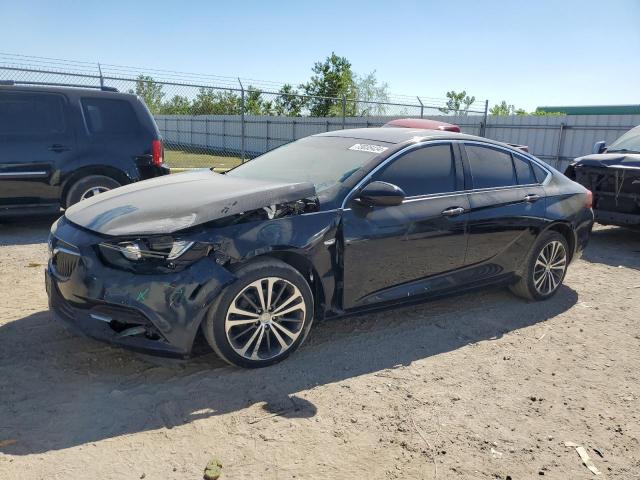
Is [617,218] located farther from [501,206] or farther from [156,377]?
[156,377]

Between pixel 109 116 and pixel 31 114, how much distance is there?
0.93 metres

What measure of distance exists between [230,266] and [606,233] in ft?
25.4

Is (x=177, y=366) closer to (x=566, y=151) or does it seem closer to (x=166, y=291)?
(x=166, y=291)

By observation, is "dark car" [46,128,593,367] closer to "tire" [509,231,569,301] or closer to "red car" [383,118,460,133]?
"tire" [509,231,569,301]

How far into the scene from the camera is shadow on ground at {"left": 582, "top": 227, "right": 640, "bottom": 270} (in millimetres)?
6957

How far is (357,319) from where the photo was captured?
4434 millimetres

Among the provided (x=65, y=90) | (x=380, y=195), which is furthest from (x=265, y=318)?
(x=65, y=90)

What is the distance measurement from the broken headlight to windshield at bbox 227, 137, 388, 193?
1.11m

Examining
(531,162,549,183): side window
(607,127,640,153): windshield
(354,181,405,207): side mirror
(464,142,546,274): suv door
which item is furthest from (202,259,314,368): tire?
(607,127,640,153): windshield

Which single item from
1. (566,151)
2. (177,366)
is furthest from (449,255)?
(566,151)

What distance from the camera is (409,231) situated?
3.97m

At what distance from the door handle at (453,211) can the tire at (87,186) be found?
15.8 feet

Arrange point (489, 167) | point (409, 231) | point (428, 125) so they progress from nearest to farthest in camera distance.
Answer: point (409, 231) → point (489, 167) → point (428, 125)

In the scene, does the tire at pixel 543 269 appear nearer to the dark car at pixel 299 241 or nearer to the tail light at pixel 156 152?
the dark car at pixel 299 241
